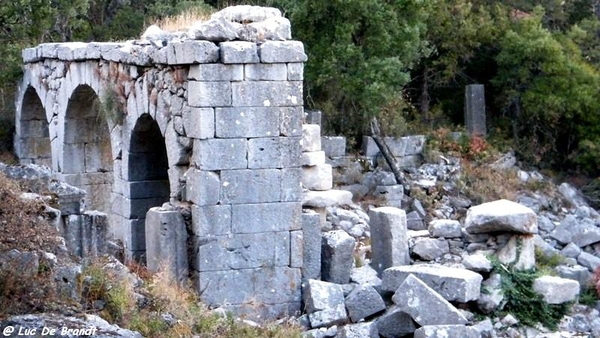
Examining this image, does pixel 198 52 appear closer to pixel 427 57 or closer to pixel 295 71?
pixel 295 71

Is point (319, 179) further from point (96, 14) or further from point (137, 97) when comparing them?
point (96, 14)

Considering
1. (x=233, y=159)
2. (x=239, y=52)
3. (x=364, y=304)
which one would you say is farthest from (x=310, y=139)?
(x=364, y=304)

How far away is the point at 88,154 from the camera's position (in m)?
18.2

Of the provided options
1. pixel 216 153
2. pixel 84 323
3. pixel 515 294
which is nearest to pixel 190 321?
pixel 84 323

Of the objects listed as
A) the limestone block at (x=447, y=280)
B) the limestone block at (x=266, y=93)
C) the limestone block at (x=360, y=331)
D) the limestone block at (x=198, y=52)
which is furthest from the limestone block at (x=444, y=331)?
the limestone block at (x=198, y=52)

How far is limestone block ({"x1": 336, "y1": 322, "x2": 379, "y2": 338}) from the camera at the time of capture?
39.5 feet

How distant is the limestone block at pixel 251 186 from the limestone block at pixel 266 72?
1089 mm

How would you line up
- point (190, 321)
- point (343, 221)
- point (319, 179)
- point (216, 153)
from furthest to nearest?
point (343, 221)
point (319, 179)
point (216, 153)
point (190, 321)

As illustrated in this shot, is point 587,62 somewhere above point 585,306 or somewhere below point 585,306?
above

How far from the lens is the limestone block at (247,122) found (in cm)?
1252

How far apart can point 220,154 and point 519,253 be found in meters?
3.85

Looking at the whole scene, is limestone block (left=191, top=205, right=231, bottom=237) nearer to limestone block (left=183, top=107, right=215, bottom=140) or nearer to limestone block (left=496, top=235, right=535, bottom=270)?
limestone block (left=183, top=107, right=215, bottom=140)

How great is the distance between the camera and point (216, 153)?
12508 mm

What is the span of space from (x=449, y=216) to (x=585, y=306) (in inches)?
375
